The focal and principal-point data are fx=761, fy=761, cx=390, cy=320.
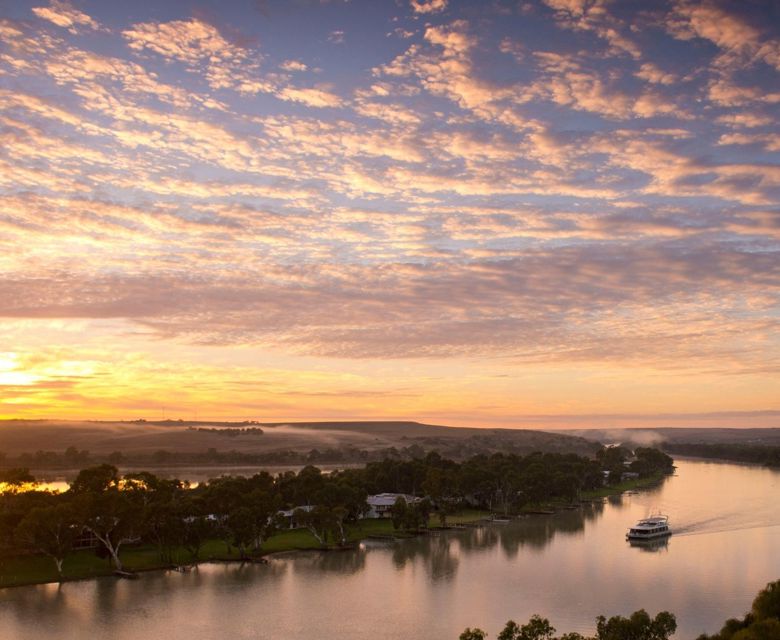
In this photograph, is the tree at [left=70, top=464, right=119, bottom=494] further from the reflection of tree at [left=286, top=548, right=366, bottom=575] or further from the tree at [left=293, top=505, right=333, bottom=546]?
the tree at [left=293, top=505, right=333, bottom=546]

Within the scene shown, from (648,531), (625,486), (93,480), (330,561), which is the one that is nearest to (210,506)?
(93,480)

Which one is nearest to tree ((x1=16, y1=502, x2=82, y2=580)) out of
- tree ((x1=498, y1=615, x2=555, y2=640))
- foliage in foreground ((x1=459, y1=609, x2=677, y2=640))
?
foliage in foreground ((x1=459, y1=609, x2=677, y2=640))

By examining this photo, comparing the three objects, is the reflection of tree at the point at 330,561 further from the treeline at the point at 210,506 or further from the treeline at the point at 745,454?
the treeline at the point at 745,454

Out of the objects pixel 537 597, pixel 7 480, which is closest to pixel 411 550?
pixel 537 597

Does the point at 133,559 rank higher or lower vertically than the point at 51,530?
lower

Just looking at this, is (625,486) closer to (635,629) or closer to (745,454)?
(745,454)
